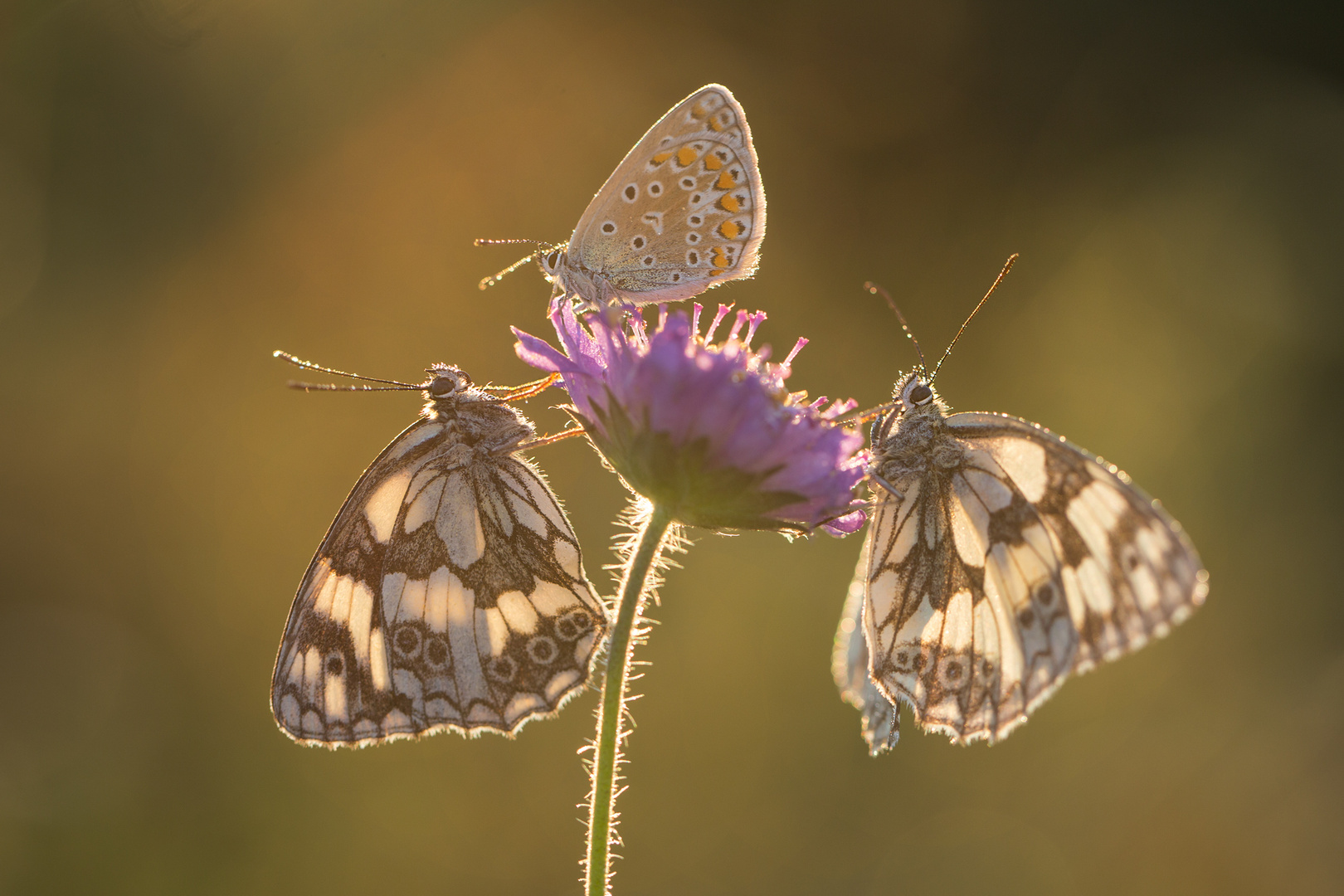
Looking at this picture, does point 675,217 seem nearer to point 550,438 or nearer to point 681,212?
point 681,212

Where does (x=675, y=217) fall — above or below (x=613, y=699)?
above

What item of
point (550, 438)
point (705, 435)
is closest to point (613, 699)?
point (705, 435)

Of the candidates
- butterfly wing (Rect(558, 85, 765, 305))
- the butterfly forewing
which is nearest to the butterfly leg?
butterfly wing (Rect(558, 85, 765, 305))

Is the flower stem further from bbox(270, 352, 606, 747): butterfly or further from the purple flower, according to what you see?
bbox(270, 352, 606, 747): butterfly

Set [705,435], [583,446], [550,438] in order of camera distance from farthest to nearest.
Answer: [583,446], [550,438], [705,435]

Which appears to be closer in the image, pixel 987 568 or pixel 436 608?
pixel 436 608

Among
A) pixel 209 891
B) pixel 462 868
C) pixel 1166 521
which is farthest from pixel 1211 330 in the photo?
pixel 209 891
